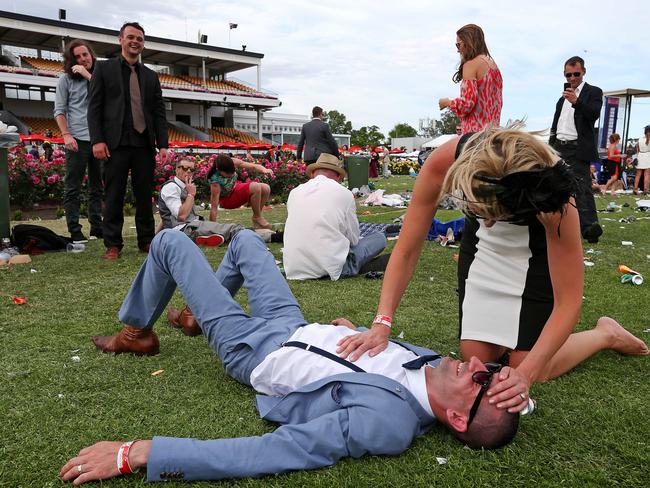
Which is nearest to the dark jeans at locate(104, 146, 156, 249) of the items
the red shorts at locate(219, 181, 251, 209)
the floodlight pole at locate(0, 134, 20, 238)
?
the floodlight pole at locate(0, 134, 20, 238)

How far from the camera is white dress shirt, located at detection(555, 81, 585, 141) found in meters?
6.18

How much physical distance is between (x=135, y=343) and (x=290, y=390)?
3.26 ft

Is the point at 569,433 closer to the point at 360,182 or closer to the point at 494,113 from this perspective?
the point at 494,113

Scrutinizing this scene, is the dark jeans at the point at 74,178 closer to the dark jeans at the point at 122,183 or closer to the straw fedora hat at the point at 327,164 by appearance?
the dark jeans at the point at 122,183

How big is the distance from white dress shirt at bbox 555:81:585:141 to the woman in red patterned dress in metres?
1.63

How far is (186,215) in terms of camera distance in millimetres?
6359

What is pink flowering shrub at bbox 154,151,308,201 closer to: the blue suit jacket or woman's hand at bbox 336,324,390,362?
woman's hand at bbox 336,324,390,362

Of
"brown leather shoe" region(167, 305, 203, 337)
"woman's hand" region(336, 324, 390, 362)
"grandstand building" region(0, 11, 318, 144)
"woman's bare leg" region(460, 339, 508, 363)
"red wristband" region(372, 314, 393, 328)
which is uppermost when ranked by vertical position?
"grandstand building" region(0, 11, 318, 144)

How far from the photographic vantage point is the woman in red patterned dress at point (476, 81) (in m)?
4.88

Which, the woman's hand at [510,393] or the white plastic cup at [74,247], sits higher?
the woman's hand at [510,393]

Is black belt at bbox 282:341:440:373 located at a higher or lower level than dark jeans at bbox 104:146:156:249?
lower

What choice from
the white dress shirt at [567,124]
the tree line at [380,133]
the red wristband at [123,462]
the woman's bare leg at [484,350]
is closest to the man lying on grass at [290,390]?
the red wristband at [123,462]

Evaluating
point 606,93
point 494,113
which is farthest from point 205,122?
point 494,113

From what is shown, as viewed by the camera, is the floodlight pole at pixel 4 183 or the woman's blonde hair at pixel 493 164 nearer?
the woman's blonde hair at pixel 493 164
